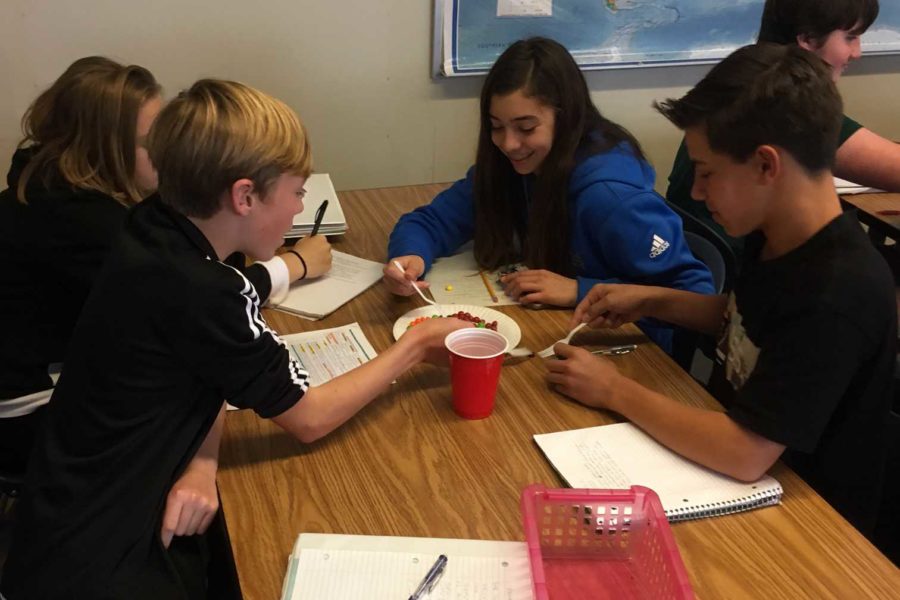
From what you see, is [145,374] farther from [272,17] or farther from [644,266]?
[272,17]

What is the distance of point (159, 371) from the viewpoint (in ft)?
3.25

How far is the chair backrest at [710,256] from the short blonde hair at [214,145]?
3.28 feet

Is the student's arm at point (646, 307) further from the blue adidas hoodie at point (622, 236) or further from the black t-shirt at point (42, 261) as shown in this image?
the black t-shirt at point (42, 261)

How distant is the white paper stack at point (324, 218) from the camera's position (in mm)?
1833

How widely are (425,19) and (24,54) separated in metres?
1.09

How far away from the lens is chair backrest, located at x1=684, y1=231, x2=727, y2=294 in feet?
5.40

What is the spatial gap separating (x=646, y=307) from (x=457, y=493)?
591mm

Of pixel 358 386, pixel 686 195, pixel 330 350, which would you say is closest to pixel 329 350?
pixel 330 350

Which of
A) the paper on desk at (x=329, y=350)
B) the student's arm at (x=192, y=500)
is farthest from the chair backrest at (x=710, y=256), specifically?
the student's arm at (x=192, y=500)

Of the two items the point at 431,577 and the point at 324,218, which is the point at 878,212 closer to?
the point at 324,218

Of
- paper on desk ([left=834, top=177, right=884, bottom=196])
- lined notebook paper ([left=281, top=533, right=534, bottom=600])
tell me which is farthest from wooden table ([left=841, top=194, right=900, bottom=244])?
lined notebook paper ([left=281, top=533, right=534, bottom=600])

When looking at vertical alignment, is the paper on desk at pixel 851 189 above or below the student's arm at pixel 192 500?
above

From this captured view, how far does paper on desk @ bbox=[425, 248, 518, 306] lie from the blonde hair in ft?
2.13

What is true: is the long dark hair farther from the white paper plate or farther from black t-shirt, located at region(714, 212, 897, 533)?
black t-shirt, located at region(714, 212, 897, 533)
